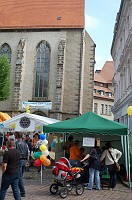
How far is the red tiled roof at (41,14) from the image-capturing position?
33.0 m

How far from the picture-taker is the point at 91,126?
34.4 ft

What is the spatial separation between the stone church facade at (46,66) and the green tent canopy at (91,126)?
18.5 m

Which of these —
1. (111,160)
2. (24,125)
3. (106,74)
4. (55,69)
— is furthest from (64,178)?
(106,74)

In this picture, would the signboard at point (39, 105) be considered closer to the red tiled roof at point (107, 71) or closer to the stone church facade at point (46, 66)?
the stone church facade at point (46, 66)

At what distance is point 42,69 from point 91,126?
22.6 metres

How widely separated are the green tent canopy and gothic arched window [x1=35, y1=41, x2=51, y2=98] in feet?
67.9

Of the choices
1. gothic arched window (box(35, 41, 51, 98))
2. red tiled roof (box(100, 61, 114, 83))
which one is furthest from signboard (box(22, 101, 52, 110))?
red tiled roof (box(100, 61, 114, 83))

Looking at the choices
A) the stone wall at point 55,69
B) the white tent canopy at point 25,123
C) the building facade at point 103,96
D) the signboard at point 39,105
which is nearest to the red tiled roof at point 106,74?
the building facade at point 103,96

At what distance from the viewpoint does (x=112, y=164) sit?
32.3ft

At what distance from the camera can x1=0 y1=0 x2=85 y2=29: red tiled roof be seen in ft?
108

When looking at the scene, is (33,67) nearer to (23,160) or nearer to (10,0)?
(10,0)

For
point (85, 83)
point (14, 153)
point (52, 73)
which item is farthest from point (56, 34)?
point (14, 153)

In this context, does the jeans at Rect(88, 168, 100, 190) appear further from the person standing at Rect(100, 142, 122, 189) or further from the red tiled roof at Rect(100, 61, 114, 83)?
the red tiled roof at Rect(100, 61, 114, 83)

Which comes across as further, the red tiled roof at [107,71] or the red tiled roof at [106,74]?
the red tiled roof at [107,71]
